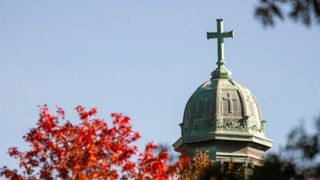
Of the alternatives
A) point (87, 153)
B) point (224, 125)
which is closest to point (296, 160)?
point (87, 153)

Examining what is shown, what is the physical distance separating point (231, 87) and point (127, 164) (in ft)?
77.2

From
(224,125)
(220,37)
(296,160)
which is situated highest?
(220,37)

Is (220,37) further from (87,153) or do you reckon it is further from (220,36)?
(87,153)

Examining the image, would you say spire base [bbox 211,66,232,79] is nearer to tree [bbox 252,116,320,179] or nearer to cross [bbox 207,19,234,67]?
cross [bbox 207,19,234,67]

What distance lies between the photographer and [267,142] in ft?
174

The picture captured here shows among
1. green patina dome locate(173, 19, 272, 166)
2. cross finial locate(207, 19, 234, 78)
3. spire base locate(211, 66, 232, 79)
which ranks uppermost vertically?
cross finial locate(207, 19, 234, 78)

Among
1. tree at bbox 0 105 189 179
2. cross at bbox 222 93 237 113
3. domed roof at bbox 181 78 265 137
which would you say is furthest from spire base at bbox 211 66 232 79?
tree at bbox 0 105 189 179

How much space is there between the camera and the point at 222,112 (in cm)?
5250

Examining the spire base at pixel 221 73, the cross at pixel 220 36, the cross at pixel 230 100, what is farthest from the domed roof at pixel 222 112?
the cross at pixel 220 36

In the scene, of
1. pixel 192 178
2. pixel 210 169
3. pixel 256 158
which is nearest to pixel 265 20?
pixel 210 169

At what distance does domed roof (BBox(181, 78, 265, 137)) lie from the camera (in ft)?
172

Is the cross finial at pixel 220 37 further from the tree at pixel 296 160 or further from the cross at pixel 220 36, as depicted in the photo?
the tree at pixel 296 160

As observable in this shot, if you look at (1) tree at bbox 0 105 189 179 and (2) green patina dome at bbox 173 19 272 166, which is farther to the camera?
(2) green patina dome at bbox 173 19 272 166

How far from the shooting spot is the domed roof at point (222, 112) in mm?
A: 52281
